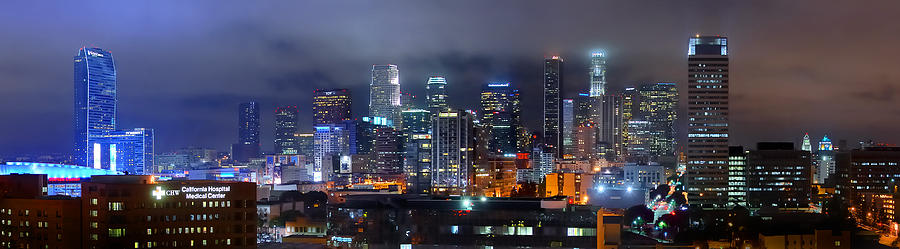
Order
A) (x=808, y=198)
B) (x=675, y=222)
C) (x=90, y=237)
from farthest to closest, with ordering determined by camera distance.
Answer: (x=808, y=198)
(x=675, y=222)
(x=90, y=237)

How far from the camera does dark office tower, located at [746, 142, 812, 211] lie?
123m

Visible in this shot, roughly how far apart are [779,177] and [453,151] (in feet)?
152

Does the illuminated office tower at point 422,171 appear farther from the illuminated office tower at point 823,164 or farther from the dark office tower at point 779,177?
the illuminated office tower at point 823,164

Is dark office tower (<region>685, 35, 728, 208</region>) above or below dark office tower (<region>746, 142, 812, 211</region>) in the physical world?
above

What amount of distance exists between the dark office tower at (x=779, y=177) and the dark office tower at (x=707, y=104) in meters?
5.08

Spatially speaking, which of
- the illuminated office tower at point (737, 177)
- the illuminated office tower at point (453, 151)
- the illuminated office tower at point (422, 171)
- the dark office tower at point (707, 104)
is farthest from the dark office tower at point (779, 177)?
the illuminated office tower at point (422, 171)

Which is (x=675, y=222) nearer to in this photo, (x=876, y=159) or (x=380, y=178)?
(x=876, y=159)

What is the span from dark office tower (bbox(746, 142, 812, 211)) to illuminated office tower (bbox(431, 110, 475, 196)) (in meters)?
39.8

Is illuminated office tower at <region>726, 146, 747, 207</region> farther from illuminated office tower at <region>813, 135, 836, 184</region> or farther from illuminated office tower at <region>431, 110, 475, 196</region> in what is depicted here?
illuminated office tower at <region>813, 135, 836, 184</region>

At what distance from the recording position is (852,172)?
12669 cm

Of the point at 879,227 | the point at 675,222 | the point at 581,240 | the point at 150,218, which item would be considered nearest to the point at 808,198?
the point at 879,227

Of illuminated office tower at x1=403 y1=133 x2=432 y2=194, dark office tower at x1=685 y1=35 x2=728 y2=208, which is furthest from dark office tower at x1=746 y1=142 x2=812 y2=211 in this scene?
illuminated office tower at x1=403 y1=133 x2=432 y2=194

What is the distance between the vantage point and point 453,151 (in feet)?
431

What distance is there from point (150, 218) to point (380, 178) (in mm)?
127308
